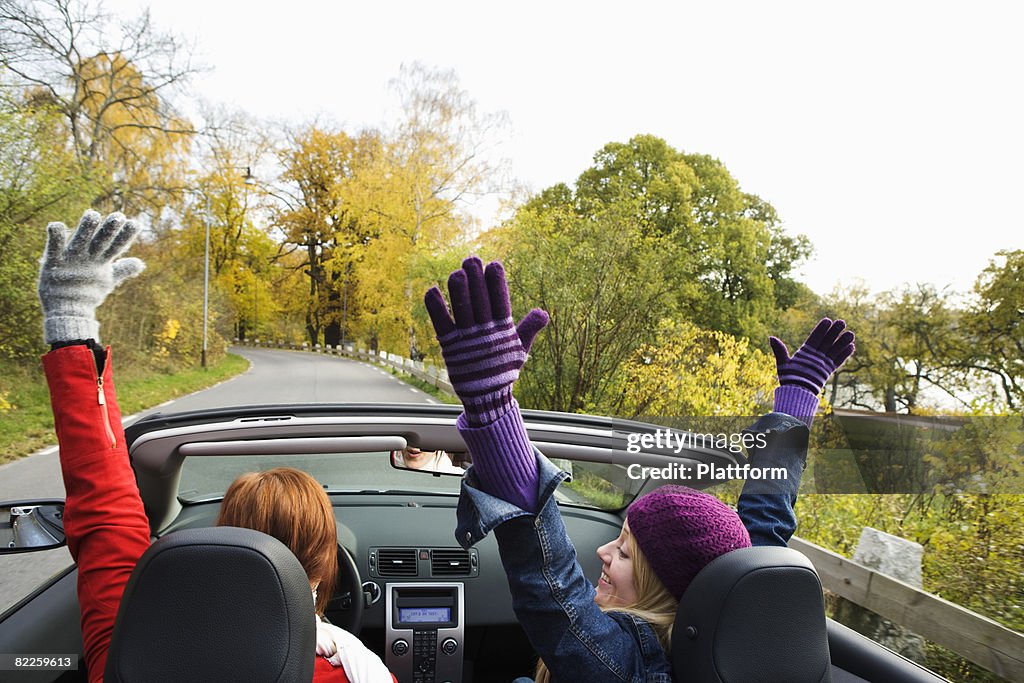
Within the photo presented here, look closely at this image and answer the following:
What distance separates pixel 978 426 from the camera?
5.00 m

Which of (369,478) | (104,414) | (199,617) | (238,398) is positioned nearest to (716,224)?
(238,398)

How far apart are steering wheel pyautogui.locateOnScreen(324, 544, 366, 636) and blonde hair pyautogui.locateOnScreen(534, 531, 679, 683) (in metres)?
Result: 1.02

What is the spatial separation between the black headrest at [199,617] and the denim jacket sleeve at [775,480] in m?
1.19

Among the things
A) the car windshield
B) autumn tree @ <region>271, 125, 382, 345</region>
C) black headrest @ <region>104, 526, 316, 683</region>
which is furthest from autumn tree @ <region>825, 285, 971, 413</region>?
autumn tree @ <region>271, 125, 382, 345</region>

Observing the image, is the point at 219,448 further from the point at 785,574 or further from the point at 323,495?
the point at 785,574

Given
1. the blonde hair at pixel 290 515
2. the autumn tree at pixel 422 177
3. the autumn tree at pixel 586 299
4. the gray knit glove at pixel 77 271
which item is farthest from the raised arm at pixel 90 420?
the autumn tree at pixel 422 177

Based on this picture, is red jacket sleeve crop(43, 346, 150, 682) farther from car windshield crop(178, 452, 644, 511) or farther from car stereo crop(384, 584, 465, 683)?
car stereo crop(384, 584, 465, 683)

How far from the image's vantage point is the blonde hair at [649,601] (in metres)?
1.52

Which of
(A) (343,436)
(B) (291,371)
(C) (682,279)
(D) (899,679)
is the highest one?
(C) (682,279)

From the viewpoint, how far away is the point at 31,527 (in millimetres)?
1967

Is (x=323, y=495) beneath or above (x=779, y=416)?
beneath

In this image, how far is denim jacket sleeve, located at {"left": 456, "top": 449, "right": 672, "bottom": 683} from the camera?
1223 mm

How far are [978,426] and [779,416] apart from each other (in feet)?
12.7

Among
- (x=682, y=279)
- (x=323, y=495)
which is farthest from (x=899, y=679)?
(x=682, y=279)
